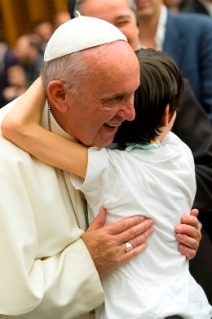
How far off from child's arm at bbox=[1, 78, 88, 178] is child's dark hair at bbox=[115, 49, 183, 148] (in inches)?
8.4

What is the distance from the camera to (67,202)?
6.63 feet

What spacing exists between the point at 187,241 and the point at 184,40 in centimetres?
213

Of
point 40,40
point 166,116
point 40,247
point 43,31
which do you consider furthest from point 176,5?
point 40,247

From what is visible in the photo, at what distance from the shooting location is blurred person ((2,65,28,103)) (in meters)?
6.19

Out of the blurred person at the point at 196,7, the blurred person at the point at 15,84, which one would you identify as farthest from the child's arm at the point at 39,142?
the blurred person at the point at 196,7

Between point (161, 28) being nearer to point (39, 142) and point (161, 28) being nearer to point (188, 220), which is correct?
point (188, 220)

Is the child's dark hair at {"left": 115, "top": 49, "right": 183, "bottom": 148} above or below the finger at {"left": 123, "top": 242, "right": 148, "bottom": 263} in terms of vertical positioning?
above

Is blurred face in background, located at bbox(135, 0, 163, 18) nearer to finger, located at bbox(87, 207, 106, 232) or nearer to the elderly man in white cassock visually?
the elderly man in white cassock

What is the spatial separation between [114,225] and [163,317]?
Result: 39 centimetres

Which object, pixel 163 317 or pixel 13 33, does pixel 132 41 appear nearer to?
pixel 163 317

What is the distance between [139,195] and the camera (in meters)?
1.92

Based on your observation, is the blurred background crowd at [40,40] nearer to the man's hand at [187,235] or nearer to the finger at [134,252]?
the man's hand at [187,235]

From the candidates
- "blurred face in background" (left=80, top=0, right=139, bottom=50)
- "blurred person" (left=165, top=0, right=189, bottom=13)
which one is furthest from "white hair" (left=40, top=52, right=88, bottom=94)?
"blurred person" (left=165, top=0, right=189, bottom=13)

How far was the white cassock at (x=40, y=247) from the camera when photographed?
1.82 m
